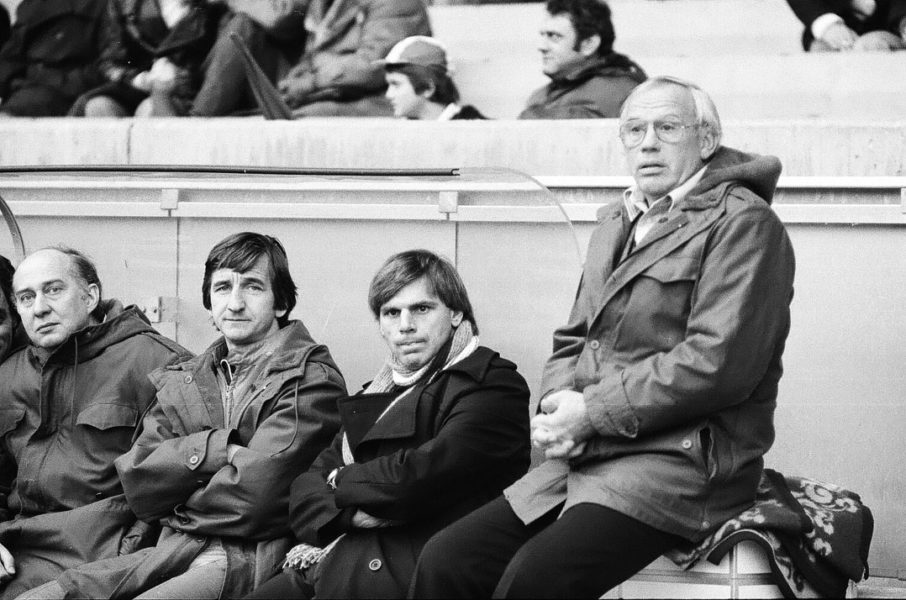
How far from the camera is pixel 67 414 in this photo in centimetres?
550

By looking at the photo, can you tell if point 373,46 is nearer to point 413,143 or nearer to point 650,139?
point 413,143

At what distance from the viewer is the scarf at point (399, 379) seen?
15.6 ft

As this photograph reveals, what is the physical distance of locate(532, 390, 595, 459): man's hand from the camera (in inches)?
166

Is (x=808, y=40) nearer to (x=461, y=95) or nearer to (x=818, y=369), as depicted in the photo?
(x=461, y=95)

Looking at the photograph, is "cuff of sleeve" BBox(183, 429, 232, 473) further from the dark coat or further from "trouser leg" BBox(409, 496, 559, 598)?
"trouser leg" BBox(409, 496, 559, 598)

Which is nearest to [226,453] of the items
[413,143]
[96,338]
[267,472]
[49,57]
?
[267,472]

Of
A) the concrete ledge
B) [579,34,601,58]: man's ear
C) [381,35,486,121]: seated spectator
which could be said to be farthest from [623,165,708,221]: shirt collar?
[381,35,486,121]: seated spectator

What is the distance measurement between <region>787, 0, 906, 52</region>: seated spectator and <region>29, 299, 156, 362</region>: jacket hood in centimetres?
396

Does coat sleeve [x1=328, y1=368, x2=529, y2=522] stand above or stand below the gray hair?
below

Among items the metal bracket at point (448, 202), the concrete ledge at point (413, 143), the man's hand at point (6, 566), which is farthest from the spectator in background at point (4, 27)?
the man's hand at point (6, 566)

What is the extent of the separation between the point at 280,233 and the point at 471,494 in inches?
73.5

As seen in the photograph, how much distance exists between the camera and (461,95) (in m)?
8.36

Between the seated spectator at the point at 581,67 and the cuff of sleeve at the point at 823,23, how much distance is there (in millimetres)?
1249

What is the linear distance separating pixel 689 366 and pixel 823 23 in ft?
14.3
